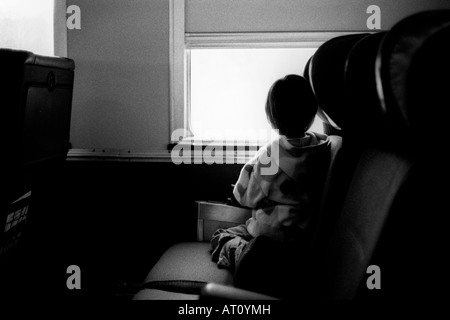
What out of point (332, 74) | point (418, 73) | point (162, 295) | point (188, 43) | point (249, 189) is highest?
point (188, 43)

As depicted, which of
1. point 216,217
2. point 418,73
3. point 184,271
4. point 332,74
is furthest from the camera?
point 216,217

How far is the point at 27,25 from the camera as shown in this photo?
2227mm

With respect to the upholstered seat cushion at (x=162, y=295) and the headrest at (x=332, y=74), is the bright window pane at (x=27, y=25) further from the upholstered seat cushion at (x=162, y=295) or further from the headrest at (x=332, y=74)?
the headrest at (x=332, y=74)

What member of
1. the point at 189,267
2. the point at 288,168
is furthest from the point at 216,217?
the point at 288,168

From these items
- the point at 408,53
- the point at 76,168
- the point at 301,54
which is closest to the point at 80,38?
the point at 76,168

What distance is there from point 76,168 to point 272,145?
1.30 meters

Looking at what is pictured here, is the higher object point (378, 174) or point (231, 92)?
point (231, 92)

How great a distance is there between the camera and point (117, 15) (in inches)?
93.4

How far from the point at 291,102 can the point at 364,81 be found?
1.73 feet

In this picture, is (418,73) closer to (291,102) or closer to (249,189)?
(291,102)

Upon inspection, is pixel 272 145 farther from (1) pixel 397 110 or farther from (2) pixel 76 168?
(2) pixel 76 168

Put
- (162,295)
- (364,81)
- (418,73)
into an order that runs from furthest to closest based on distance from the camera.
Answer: (162,295)
(364,81)
(418,73)

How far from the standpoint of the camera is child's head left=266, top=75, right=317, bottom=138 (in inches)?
61.9

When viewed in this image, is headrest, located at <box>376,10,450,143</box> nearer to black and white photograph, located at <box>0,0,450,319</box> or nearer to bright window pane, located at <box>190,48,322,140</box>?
black and white photograph, located at <box>0,0,450,319</box>
